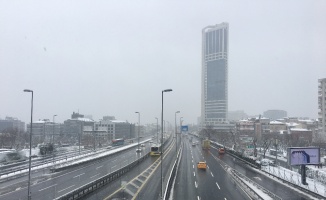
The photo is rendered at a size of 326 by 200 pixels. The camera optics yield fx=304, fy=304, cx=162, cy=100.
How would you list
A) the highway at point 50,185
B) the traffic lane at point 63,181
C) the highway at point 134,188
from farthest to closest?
1. the traffic lane at point 63,181
2. the highway at point 50,185
3. the highway at point 134,188

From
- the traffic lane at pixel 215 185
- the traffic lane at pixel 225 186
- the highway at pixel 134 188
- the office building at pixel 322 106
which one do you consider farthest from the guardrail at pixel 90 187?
the office building at pixel 322 106

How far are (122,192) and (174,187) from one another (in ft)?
21.6

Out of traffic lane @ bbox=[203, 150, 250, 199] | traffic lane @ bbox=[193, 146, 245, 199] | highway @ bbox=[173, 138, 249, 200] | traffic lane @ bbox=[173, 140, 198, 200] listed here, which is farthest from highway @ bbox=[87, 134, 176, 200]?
traffic lane @ bbox=[203, 150, 250, 199]

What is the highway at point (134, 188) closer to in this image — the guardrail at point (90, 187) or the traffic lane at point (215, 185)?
the guardrail at point (90, 187)

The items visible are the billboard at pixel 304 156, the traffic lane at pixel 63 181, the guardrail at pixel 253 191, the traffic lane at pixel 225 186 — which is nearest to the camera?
the guardrail at pixel 253 191

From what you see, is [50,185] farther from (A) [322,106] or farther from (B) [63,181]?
(A) [322,106]

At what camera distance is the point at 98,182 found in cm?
3047

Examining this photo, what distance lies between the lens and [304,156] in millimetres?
35562

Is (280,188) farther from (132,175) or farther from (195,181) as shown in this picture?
(132,175)

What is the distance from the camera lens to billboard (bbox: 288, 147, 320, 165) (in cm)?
3544

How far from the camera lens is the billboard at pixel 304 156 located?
116 ft

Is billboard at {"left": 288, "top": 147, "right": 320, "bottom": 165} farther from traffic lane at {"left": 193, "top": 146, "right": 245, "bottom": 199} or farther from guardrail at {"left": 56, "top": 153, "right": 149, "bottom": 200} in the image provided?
guardrail at {"left": 56, "top": 153, "right": 149, "bottom": 200}

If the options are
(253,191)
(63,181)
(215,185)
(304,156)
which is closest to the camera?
(253,191)

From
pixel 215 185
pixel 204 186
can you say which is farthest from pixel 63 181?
pixel 215 185
